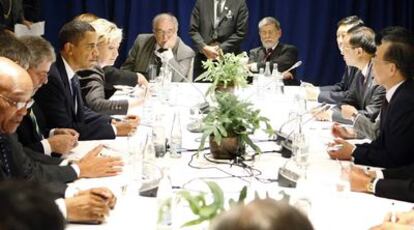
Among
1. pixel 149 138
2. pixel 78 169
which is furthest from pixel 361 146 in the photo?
pixel 78 169

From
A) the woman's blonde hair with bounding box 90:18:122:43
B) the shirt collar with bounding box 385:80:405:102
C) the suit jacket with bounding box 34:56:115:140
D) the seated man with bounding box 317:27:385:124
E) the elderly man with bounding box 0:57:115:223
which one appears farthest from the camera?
the woman's blonde hair with bounding box 90:18:122:43

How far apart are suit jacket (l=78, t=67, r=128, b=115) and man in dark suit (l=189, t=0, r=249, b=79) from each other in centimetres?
228

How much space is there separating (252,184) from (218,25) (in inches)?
164

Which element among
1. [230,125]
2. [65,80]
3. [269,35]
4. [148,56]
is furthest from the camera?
[269,35]

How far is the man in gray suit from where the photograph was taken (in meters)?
5.12

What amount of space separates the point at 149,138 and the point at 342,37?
2442 mm

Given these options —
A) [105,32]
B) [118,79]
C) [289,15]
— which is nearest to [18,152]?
[105,32]

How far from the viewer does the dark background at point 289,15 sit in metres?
6.99

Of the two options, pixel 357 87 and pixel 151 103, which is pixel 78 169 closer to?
pixel 151 103

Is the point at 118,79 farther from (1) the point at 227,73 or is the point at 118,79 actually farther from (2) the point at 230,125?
(2) the point at 230,125

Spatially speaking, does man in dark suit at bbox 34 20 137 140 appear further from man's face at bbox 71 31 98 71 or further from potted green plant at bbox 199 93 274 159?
potted green plant at bbox 199 93 274 159

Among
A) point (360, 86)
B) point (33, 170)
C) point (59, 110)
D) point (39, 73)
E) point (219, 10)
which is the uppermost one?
point (219, 10)

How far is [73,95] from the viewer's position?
328 cm

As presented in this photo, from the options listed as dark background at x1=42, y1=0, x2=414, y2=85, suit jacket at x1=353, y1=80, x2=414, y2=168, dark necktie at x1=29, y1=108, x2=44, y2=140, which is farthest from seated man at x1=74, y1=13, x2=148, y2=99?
dark background at x1=42, y1=0, x2=414, y2=85
